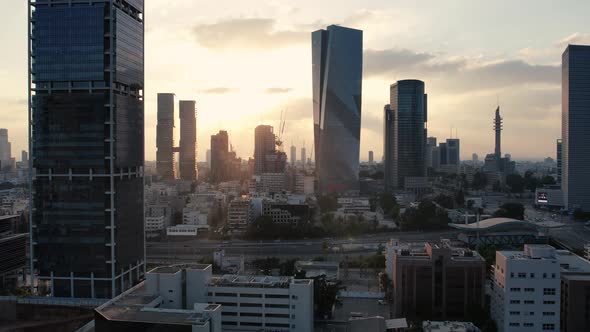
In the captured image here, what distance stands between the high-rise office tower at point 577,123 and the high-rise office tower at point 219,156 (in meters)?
35.7

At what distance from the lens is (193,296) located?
1243 cm

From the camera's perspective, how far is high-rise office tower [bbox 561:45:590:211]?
129 feet

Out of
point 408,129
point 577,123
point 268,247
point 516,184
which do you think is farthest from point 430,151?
point 268,247

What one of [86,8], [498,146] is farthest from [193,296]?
[498,146]

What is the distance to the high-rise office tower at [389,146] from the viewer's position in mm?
54125

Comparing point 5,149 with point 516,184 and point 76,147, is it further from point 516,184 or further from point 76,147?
point 76,147

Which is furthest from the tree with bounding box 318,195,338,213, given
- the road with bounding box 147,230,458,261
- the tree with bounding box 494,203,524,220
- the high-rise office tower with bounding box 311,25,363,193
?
the tree with bounding box 494,203,524,220

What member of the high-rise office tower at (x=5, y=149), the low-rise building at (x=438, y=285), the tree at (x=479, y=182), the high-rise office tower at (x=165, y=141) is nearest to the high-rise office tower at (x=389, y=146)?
the tree at (x=479, y=182)

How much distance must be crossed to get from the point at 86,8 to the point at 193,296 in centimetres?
897

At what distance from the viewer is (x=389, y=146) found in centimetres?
5578

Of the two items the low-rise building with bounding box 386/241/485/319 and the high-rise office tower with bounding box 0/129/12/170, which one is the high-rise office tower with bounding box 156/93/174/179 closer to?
the high-rise office tower with bounding box 0/129/12/170

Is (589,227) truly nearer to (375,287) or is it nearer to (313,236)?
(313,236)

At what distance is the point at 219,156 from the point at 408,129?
72.5 ft

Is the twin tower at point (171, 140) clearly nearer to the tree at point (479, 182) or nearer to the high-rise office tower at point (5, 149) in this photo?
the high-rise office tower at point (5, 149)
